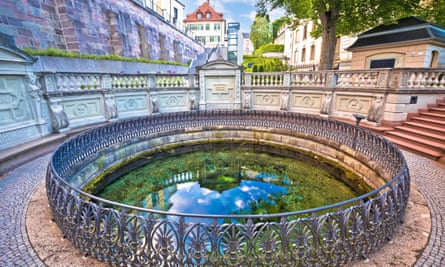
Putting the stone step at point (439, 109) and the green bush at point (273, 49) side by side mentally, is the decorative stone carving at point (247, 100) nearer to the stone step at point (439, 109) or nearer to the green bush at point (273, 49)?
the stone step at point (439, 109)

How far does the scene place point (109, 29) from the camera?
17.5m

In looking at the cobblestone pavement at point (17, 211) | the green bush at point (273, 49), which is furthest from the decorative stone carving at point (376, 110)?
the green bush at point (273, 49)

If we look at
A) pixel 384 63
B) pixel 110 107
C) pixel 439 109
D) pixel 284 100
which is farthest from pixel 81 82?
pixel 384 63

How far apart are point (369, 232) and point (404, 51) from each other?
558 inches

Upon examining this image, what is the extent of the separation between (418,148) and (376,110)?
6.97 feet

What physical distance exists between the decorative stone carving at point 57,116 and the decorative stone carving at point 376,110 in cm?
1113

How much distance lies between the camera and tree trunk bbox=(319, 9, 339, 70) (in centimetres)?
1082

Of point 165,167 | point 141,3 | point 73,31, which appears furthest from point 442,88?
point 141,3

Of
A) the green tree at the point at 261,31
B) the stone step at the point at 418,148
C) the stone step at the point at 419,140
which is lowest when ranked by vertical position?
the stone step at the point at 418,148

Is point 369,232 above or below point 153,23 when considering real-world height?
below

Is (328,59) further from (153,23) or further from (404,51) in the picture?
(153,23)

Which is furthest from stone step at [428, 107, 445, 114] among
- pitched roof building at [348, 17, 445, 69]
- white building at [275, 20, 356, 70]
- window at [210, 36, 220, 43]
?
window at [210, 36, 220, 43]

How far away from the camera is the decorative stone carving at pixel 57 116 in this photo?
7008 millimetres

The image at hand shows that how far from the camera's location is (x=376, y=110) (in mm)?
7902
